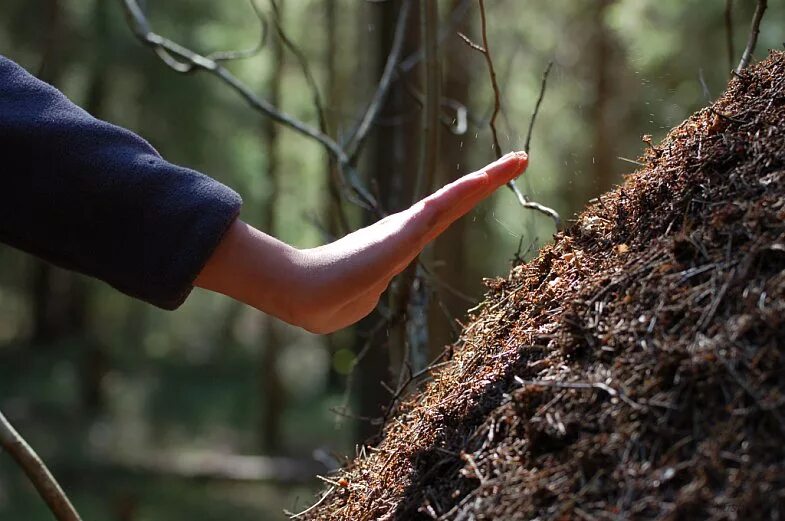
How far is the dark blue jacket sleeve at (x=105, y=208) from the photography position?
140 cm

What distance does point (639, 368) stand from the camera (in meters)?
1.27

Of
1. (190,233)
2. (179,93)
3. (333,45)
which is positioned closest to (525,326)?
(190,233)

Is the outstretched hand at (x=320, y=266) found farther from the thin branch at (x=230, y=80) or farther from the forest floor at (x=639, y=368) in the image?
the thin branch at (x=230, y=80)

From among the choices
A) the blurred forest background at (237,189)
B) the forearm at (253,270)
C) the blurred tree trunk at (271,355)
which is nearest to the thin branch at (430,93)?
the forearm at (253,270)

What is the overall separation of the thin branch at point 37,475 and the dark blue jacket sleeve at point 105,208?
3.20ft

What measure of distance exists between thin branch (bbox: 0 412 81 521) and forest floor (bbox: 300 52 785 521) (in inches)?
31.3

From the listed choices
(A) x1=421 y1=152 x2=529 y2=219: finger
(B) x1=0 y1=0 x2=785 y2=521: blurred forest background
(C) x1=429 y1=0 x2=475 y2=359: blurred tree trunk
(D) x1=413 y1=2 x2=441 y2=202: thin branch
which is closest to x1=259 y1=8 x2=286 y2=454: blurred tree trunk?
(B) x1=0 y1=0 x2=785 y2=521: blurred forest background

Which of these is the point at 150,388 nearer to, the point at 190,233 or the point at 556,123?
the point at 556,123

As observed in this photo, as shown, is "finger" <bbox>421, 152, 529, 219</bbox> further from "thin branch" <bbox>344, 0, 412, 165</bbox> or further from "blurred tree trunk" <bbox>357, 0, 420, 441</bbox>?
"blurred tree trunk" <bbox>357, 0, 420, 441</bbox>

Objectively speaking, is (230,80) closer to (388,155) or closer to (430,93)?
(430,93)

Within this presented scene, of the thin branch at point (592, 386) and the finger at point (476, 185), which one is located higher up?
the finger at point (476, 185)

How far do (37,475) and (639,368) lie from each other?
1.66 metres

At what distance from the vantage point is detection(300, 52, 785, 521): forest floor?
44.5 inches

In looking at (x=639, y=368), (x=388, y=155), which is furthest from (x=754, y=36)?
(x=388, y=155)
